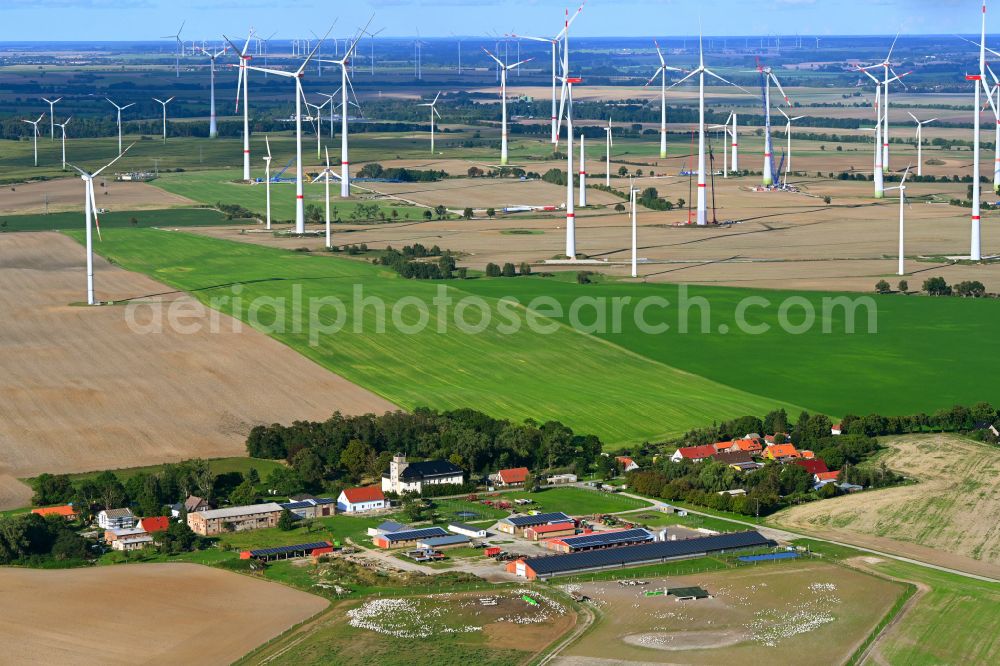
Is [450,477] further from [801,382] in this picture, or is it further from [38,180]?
[38,180]

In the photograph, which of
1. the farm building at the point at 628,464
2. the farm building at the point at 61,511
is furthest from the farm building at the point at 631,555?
the farm building at the point at 61,511

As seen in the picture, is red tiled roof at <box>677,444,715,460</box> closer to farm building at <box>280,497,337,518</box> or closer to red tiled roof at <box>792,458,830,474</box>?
red tiled roof at <box>792,458,830,474</box>

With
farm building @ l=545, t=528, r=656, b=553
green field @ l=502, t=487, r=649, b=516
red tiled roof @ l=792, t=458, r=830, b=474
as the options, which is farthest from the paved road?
red tiled roof @ l=792, t=458, r=830, b=474

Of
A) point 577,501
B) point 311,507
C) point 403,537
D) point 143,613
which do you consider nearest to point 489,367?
point 577,501

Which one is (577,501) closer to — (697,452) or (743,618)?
(697,452)

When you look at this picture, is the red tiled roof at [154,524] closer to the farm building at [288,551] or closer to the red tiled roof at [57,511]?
the red tiled roof at [57,511]
